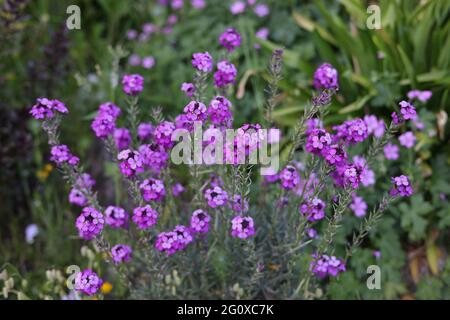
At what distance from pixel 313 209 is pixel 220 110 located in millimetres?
566

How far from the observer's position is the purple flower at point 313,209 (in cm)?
221

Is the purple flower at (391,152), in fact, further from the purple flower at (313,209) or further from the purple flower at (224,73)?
the purple flower at (224,73)

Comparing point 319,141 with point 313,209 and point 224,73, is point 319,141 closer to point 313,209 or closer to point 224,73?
point 313,209

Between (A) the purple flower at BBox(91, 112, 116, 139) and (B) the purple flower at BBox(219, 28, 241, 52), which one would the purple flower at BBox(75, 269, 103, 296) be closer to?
(A) the purple flower at BBox(91, 112, 116, 139)

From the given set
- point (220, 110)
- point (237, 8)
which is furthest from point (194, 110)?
point (237, 8)

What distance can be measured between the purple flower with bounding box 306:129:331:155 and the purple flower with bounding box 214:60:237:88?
1.44ft

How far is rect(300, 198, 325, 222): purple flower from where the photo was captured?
7.27ft

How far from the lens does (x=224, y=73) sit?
2291mm

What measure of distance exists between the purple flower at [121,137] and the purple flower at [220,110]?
1.77ft

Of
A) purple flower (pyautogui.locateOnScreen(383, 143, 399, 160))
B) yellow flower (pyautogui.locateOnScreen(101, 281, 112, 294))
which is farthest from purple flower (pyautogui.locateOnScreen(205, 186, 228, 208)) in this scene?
purple flower (pyautogui.locateOnScreen(383, 143, 399, 160))

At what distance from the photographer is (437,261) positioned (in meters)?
3.08

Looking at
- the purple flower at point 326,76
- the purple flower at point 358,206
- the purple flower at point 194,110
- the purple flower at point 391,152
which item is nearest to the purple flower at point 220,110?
the purple flower at point 194,110

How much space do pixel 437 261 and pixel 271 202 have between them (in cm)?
100

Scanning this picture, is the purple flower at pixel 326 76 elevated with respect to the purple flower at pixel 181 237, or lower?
elevated
